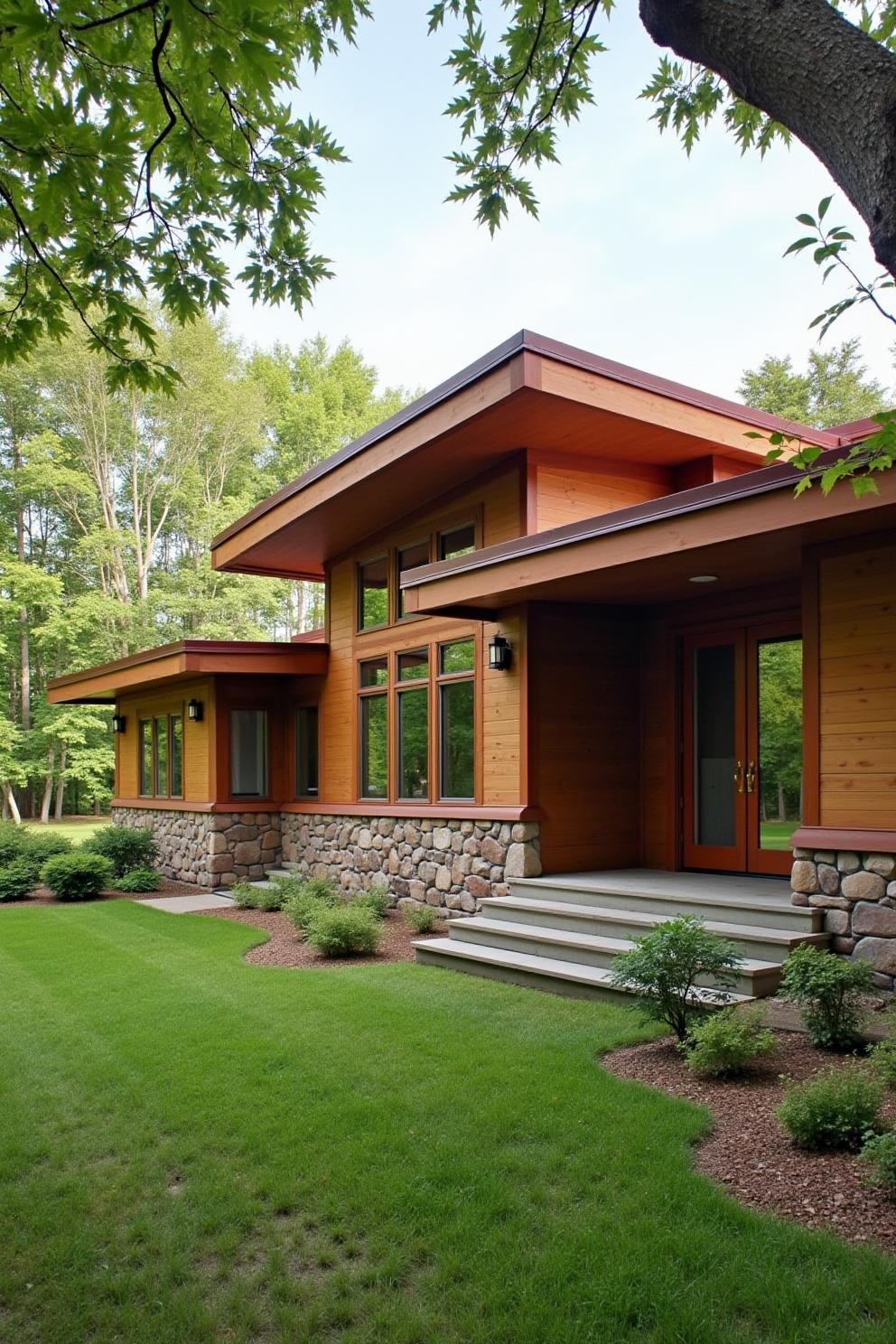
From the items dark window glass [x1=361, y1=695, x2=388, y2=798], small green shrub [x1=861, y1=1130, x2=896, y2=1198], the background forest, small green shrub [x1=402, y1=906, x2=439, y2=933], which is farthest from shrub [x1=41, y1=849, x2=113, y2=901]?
the background forest

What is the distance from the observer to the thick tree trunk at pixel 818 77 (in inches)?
83.9

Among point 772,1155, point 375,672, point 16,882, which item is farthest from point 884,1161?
point 16,882

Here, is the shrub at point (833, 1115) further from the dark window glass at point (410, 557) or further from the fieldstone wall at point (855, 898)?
the dark window glass at point (410, 557)

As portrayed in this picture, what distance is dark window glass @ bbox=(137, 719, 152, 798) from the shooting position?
50.3 ft

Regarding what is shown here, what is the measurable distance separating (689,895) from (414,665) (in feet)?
14.6

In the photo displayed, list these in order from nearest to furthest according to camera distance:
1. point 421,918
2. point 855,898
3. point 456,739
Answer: point 855,898 → point 421,918 → point 456,739

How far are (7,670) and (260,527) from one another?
18469 mm

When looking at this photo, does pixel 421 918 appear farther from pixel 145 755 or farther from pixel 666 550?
pixel 145 755

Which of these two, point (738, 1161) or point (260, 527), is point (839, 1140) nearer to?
point (738, 1161)

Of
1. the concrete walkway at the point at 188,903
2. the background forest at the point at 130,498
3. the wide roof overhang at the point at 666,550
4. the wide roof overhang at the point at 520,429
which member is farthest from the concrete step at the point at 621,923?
the background forest at the point at 130,498

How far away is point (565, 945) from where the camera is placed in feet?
21.1

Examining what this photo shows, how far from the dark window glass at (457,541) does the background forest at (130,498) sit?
15777mm

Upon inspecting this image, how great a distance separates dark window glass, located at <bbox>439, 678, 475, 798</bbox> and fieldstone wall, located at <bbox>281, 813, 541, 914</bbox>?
1.19 ft

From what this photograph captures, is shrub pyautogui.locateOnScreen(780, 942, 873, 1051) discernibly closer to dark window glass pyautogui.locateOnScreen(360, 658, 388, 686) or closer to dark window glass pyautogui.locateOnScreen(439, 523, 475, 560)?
dark window glass pyautogui.locateOnScreen(439, 523, 475, 560)
